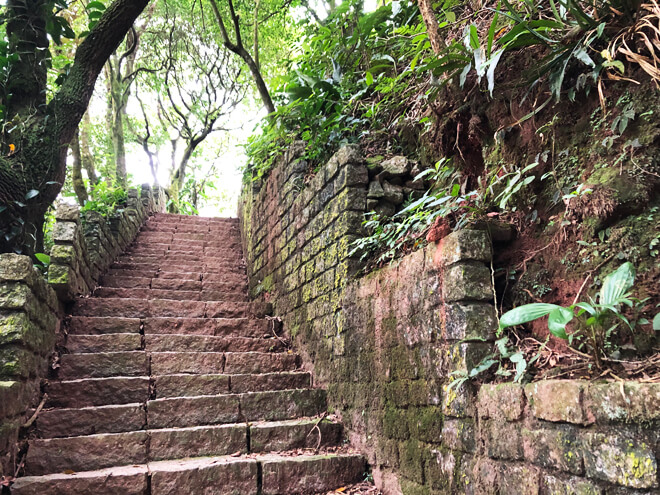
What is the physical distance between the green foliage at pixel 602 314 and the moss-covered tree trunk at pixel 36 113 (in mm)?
3507

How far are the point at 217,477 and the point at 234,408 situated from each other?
68 cm

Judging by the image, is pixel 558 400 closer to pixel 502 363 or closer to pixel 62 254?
pixel 502 363

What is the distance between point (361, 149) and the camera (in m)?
3.52

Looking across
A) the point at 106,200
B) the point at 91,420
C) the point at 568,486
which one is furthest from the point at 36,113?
the point at 568,486

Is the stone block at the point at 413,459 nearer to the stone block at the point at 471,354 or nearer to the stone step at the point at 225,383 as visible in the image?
the stone block at the point at 471,354

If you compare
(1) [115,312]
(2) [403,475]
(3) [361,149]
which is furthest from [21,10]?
(2) [403,475]

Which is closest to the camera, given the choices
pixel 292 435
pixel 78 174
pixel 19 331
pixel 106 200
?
pixel 19 331

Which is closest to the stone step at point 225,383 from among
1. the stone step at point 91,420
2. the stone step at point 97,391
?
the stone step at point 97,391

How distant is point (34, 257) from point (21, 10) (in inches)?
79.2

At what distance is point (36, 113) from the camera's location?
344cm

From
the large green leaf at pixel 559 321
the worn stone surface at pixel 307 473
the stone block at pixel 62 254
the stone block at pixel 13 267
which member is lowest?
the worn stone surface at pixel 307 473

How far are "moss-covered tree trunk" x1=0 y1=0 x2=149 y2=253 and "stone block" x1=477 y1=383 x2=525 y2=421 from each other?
3.37 metres

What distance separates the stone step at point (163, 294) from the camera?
4.67 meters

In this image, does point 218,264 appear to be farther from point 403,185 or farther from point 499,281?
point 499,281
